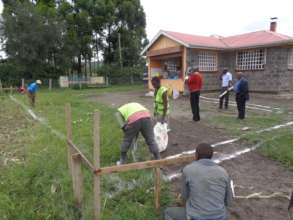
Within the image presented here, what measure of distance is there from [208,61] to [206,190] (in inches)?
593

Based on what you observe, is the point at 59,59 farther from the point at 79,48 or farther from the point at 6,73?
the point at 6,73

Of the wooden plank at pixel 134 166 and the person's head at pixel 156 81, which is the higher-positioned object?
the person's head at pixel 156 81

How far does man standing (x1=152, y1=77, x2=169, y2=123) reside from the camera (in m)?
5.38

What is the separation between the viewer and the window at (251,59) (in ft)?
50.2

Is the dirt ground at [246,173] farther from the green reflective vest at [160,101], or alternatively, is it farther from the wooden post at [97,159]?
the wooden post at [97,159]

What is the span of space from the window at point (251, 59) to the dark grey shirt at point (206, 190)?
1465 centimetres

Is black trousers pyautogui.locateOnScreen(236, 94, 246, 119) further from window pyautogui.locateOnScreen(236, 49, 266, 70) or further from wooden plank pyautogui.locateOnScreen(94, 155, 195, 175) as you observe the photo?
window pyautogui.locateOnScreen(236, 49, 266, 70)

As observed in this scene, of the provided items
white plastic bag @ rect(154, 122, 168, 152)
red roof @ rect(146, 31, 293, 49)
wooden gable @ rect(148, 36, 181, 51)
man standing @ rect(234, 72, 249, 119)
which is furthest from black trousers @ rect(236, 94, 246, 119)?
wooden gable @ rect(148, 36, 181, 51)

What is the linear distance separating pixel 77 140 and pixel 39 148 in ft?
2.89

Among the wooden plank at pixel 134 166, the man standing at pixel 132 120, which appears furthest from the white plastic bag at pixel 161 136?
the wooden plank at pixel 134 166

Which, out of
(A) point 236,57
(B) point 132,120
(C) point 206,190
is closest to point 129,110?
(B) point 132,120

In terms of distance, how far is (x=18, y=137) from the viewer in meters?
6.55

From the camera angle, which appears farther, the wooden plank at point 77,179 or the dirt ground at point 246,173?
the dirt ground at point 246,173

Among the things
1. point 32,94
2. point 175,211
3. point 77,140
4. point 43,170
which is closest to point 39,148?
point 77,140
